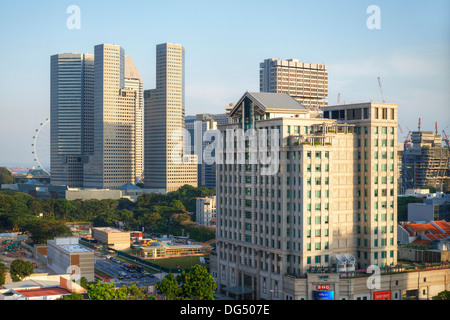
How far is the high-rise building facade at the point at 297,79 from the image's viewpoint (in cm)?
18675

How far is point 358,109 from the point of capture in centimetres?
6569

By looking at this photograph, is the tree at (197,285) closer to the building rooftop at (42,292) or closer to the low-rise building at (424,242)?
the building rooftop at (42,292)

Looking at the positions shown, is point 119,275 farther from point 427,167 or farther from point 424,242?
point 427,167

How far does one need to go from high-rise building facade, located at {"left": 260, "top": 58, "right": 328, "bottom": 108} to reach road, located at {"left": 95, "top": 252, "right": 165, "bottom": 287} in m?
104

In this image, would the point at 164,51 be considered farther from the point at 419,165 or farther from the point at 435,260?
the point at 435,260

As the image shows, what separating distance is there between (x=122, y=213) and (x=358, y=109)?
90.6 meters

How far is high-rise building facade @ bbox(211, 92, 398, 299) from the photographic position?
59.9 metres

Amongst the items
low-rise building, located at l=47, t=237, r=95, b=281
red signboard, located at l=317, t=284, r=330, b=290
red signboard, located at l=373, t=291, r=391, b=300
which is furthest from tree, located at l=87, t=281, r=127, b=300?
low-rise building, located at l=47, t=237, r=95, b=281

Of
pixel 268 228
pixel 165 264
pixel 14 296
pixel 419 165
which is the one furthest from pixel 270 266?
pixel 419 165

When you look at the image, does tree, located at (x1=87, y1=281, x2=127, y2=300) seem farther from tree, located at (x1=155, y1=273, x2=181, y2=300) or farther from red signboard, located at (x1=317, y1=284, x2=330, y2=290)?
red signboard, located at (x1=317, y1=284, x2=330, y2=290)

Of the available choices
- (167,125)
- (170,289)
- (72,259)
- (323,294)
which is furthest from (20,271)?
(167,125)

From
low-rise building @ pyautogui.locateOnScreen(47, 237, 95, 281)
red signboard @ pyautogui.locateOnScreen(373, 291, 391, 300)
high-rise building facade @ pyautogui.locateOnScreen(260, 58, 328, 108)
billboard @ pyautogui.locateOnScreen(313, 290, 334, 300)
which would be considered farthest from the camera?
high-rise building facade @ pyautogui.locateOnScreen(260, 58, 328, 108)

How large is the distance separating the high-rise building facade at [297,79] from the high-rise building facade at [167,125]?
29812 mm

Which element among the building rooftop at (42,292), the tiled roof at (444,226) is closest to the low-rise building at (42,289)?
the building rooftop at (42,292)
